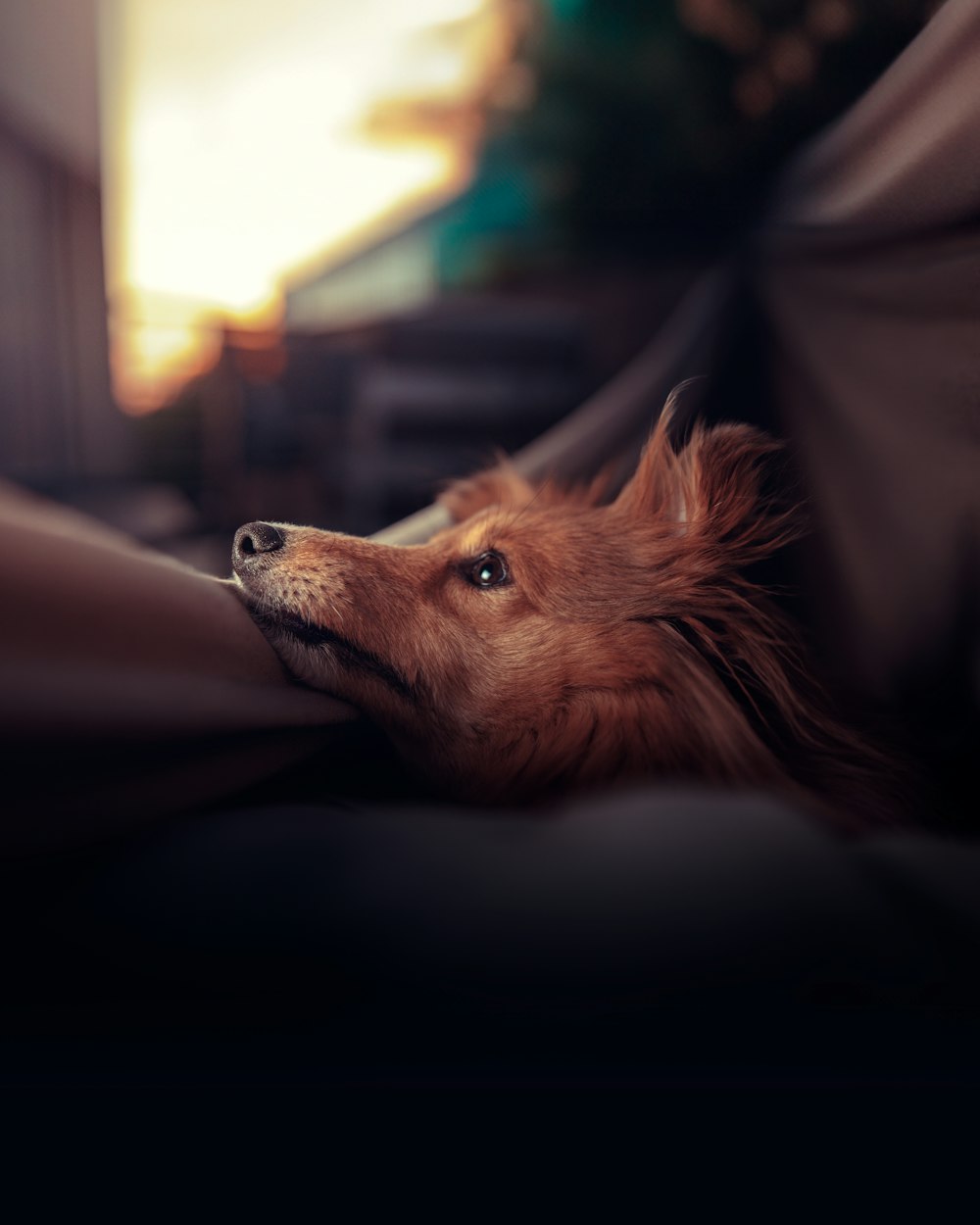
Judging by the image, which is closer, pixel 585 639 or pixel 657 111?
pixel 585 639

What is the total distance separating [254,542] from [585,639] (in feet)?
1.62

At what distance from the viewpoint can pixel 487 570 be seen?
4.16ft

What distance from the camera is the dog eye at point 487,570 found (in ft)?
4.11

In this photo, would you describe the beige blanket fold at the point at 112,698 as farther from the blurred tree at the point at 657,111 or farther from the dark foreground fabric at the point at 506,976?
the blurred tree at the point at 657,111

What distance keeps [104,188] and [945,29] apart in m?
5.52

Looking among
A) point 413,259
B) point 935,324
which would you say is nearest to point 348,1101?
point 935,324

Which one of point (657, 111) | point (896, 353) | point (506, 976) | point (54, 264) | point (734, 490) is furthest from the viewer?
point (54, 264)

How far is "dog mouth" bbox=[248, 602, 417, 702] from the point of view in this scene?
107cm

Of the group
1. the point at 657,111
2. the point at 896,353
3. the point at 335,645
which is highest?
the point at 657,111

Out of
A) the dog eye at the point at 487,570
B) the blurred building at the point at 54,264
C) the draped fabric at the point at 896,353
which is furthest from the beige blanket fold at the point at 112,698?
the blurred building at the point at 54,264

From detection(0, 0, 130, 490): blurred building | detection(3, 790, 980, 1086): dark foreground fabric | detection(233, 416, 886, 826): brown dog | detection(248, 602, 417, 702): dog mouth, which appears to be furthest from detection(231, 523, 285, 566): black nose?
detection(0, 0, 130, 490): blurred building

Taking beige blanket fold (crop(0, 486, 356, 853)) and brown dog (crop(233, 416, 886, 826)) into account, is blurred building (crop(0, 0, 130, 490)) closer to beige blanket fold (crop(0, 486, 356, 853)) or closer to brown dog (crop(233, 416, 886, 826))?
brown dog (crop(233, 416, 886, 826))

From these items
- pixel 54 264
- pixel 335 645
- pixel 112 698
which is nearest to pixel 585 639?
pixel 335 645

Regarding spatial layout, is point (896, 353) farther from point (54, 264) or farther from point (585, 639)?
point (54, 264)
